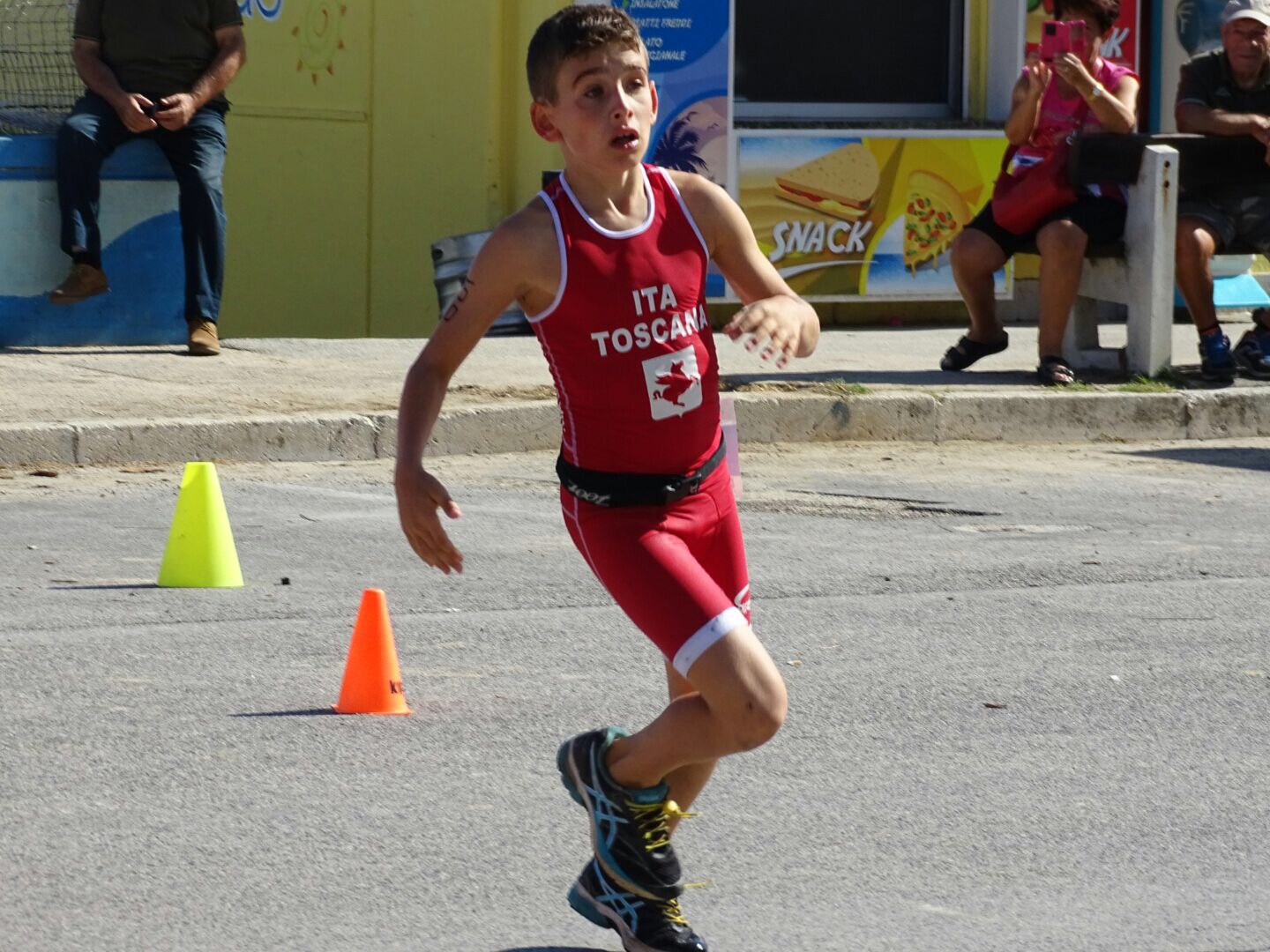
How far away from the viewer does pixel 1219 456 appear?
10438 millimetres

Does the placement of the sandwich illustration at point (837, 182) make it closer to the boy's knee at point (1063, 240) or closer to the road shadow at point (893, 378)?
the road shadow at point (893, 378)

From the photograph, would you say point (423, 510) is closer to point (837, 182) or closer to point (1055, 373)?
point (1055, 373)

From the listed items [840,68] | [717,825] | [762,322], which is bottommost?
[717,825]

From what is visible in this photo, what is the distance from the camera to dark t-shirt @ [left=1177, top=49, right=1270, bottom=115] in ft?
38.0

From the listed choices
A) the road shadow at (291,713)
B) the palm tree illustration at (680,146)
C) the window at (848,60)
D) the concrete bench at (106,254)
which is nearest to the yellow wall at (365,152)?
the palm tree illustration at (680,146)

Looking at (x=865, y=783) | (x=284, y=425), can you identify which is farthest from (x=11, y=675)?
(x=284, y=425)

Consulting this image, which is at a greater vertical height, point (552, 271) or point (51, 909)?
Result: point (552, 271)

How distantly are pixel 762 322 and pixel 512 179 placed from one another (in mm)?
11067

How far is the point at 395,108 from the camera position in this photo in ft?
47.8

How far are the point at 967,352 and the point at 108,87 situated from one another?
4713 millimetres

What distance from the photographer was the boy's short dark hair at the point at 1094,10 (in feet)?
36.3

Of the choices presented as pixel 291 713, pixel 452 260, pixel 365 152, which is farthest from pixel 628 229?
pixel 365 152

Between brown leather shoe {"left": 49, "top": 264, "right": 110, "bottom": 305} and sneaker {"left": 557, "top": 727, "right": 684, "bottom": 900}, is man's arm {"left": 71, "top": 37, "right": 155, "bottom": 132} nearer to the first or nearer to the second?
brown leather shoe {"left": 49, "top": 264, "right": 110, "bottom": 305}

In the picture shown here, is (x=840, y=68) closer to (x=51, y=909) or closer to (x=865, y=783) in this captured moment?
(x=865, y=783)
